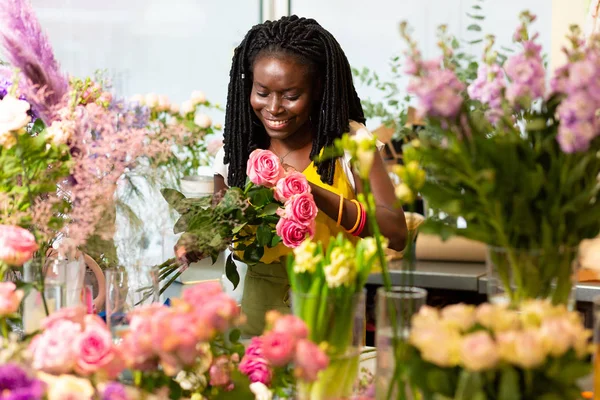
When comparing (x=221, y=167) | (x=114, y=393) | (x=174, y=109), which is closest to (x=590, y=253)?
(x=114, y=393)

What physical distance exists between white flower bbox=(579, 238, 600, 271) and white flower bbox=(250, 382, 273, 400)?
1.45ft

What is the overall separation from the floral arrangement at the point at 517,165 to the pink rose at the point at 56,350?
42 centimetres

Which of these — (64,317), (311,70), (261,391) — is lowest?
(261,391)

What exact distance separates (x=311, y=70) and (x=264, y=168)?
1.27ft

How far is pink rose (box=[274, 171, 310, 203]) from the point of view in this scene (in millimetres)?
1532

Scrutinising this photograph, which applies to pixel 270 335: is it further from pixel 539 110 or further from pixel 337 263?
pixel 539 110

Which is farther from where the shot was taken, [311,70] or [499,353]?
[311,70]

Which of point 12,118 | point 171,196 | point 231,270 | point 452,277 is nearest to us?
point 12,118

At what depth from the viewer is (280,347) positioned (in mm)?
841

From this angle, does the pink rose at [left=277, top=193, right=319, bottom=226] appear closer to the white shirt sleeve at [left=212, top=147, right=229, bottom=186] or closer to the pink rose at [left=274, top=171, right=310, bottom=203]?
the pink rose at [left=274, top=171, right=310, bottom=203]

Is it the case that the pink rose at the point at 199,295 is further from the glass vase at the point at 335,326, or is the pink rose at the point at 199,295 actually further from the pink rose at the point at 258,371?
the pink rose at the point at 258,371

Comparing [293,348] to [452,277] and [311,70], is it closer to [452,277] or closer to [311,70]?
[311,70]

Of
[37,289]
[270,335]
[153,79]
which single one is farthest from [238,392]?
[153,79]

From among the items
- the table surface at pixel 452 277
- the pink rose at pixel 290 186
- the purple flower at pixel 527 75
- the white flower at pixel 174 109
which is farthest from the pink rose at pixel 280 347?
the white flower at pixel 174 109
